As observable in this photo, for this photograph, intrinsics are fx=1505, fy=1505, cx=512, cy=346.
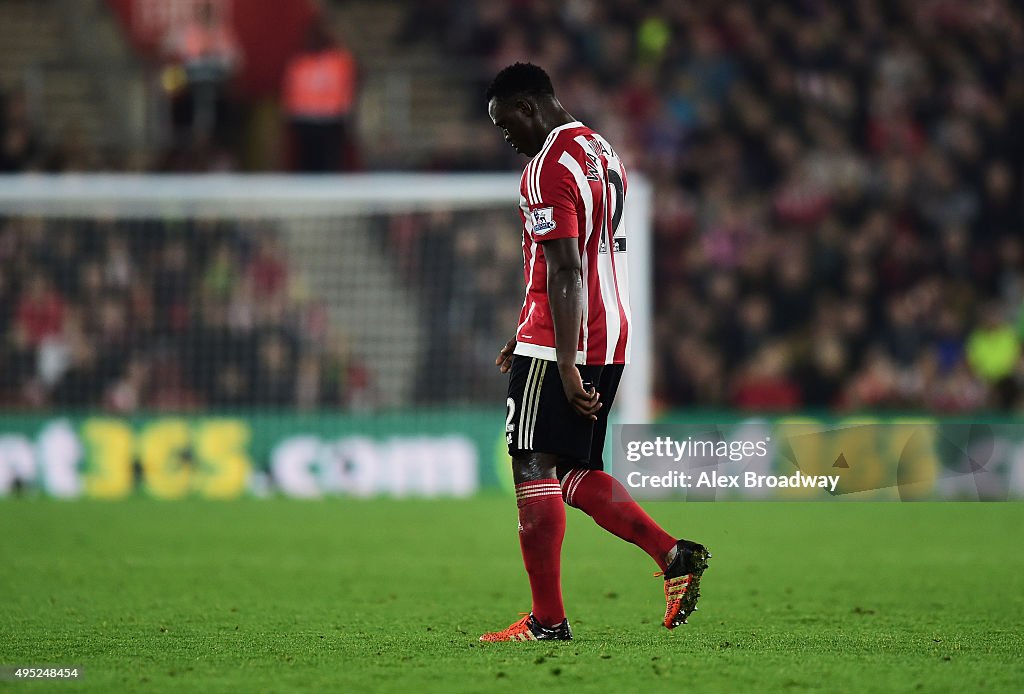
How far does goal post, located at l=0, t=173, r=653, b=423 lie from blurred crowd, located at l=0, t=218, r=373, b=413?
0.08 meters

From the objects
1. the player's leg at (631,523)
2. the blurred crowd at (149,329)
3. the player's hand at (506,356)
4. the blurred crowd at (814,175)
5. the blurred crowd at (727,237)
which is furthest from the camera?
the blurred crowd at (814,175)

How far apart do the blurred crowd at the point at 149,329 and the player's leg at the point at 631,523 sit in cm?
888

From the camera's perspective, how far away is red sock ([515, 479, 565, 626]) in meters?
5.55

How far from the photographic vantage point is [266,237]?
49.9 feet

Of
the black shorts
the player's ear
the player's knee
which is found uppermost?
the player's ear

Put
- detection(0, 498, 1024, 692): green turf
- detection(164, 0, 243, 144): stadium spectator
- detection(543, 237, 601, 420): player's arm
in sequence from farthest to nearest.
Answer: detection(164, 0, 243, 144): stadium spectator, detection(543, 237, 601, 420): player's arm, detection(0, 498, 1024, 692): green turf

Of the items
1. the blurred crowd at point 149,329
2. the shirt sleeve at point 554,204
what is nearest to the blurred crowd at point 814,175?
the blurred crowd at point 149,329

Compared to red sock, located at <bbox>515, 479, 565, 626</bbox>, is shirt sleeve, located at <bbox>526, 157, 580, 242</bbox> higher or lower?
higher

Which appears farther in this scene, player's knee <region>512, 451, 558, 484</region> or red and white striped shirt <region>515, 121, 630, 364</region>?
player's knee <region>512, 451, 558, 484</region>

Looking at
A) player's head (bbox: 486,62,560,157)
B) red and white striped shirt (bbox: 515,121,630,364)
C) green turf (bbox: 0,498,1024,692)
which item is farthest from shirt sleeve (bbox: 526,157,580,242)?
green turf (bbox: 0,498,1024,692)

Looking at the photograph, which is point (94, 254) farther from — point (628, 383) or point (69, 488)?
point (628, 383)

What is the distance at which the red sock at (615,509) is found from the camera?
18.4ft

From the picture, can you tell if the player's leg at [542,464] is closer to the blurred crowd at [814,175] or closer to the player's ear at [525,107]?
the player's ear at [525,107]

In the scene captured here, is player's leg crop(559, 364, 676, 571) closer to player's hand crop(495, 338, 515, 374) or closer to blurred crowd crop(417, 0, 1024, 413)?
player's hand crop(495, 338, 515, 374)
